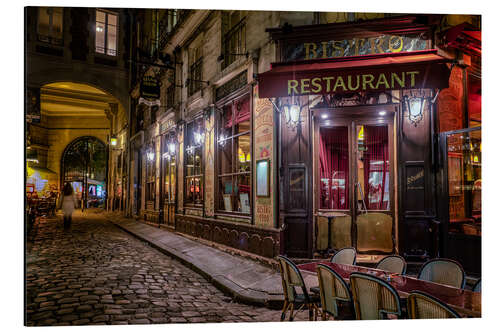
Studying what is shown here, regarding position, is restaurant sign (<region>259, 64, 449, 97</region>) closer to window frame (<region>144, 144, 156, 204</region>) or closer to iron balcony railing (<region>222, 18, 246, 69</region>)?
iron balcony railing (<region>222, 18, 246, 69</region>)

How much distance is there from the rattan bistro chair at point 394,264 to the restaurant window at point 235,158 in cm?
362

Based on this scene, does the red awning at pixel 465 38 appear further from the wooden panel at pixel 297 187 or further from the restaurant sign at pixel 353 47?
the wooden panel at pixel 297 187

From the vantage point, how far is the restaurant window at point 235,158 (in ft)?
26.5

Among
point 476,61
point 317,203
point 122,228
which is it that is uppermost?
point 476,61

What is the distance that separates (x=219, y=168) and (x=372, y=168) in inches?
157

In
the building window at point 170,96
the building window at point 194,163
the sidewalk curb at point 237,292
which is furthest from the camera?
the building window at point 170,96

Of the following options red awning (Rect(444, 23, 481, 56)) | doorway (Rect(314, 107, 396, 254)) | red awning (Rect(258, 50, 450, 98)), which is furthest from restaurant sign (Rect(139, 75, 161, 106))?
red awning (Rect(444, 23, 481, 56))

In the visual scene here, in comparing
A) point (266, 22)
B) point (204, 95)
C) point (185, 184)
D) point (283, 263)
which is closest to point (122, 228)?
point (185, 184)

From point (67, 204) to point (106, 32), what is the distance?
297 inches

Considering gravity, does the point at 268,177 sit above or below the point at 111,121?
below

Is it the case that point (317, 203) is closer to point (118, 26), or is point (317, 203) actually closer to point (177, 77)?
point (177, 77)

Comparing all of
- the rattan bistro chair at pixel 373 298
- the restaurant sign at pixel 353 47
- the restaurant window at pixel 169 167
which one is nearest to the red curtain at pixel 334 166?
the restaurant sign at pixel 353 47

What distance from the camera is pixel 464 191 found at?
6062mm

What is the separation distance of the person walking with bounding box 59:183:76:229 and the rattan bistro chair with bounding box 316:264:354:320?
38.7 ft
